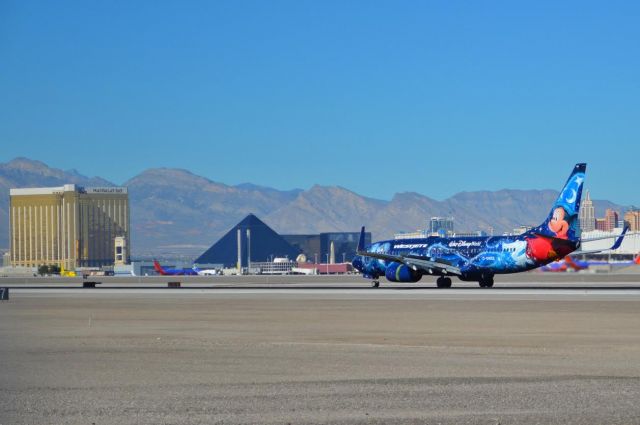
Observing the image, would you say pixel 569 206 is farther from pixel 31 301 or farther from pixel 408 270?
pixel 31 301

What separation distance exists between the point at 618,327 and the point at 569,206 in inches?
1571

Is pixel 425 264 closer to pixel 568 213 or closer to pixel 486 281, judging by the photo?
pixel 486 281

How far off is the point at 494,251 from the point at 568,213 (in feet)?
19.2

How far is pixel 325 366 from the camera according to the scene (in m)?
27.8

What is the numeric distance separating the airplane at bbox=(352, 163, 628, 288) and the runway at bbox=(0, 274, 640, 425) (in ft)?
86.2

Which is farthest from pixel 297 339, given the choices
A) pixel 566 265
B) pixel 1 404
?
pixel 566 265

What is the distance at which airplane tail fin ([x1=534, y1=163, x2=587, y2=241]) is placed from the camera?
78.9 meters

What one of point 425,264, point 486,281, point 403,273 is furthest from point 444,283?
→ point 403,273

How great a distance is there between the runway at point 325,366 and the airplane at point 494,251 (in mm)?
26288

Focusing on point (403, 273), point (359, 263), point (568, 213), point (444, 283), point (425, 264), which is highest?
point (568, 213)

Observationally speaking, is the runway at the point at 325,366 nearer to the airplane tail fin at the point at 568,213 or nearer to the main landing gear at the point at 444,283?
the airplane tail fin at the point at 568,213

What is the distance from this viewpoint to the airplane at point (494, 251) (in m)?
78.9


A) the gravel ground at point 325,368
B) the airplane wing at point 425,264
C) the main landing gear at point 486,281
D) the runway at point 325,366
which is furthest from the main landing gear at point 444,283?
the gravel ground at point 325,368

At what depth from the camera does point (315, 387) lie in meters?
23.7
